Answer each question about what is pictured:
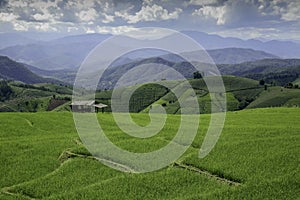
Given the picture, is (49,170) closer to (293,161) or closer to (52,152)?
(52,152)

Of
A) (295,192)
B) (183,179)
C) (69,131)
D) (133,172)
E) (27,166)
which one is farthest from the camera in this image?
(69,131)

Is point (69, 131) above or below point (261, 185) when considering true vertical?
below

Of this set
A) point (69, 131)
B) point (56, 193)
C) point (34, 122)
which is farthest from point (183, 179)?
point (34, 122)

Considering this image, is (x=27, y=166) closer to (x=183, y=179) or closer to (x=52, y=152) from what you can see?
(x=52, y=152)

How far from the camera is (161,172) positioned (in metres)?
19.3

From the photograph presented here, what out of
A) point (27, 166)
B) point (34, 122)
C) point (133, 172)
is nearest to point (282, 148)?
point (133, 172)

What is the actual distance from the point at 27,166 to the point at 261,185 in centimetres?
1463

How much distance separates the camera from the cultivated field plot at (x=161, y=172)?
1673 centimetres

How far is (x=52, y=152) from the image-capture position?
24.1 metres

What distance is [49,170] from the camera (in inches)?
818

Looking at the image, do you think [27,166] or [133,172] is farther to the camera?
[27,166]

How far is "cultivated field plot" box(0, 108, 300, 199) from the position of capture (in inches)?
659

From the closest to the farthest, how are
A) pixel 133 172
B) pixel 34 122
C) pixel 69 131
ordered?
1. pixel 133 172
2. pixel 69 131
3. pixel 34 122

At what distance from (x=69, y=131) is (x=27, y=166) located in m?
12.6
